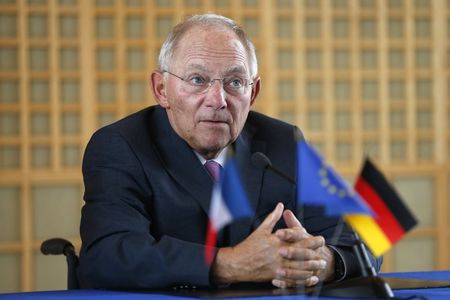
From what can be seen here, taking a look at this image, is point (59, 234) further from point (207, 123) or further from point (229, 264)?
point (229, 264)

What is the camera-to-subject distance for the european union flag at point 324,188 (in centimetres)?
178

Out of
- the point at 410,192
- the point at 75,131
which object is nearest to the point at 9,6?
the point at 75,131

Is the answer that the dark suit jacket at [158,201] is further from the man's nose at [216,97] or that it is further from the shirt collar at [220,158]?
the man's nose at [216,97]

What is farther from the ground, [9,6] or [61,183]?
[9,6]

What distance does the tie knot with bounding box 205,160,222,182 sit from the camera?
9.05 feet

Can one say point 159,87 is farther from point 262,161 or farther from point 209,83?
A: point 262,161

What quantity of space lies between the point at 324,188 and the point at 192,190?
899 millimetres

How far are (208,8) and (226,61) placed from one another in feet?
9.39

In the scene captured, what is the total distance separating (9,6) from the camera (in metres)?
5.30

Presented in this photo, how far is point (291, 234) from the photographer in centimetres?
229

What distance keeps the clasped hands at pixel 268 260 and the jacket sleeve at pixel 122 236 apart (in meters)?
0.06

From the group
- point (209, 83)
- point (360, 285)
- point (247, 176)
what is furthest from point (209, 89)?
point (360, 285)

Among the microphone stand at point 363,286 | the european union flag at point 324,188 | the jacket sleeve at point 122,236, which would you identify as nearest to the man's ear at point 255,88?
the jacket sleeve at point 122,236

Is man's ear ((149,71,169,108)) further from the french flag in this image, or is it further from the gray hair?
the french flag
